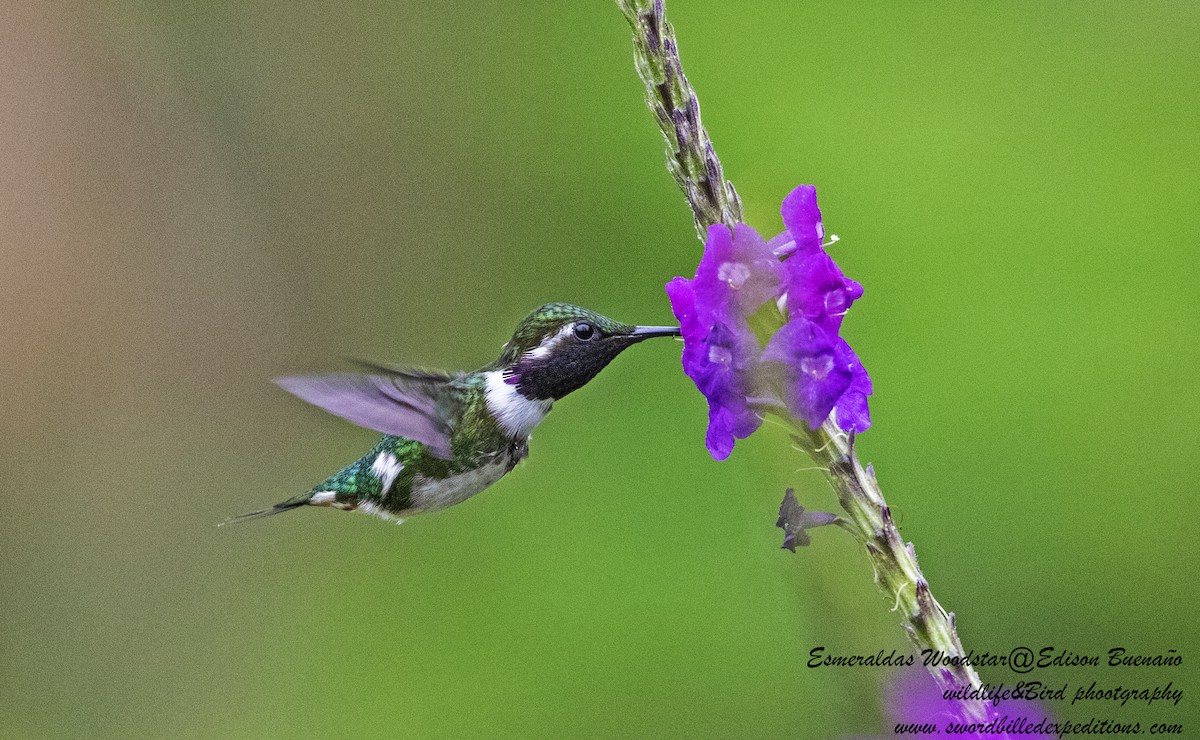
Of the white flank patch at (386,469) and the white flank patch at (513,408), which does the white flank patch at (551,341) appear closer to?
the white flank patch at (513,408)

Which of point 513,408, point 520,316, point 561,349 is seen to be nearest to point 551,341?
Answer: point 561,349

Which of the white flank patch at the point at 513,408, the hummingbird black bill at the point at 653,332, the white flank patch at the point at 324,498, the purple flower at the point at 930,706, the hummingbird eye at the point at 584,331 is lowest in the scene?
the purple flower at the point at 930,706

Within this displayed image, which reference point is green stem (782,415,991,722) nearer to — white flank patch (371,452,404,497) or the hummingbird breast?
the hummingbird breast

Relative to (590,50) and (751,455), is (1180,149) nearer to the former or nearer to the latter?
(751,455)

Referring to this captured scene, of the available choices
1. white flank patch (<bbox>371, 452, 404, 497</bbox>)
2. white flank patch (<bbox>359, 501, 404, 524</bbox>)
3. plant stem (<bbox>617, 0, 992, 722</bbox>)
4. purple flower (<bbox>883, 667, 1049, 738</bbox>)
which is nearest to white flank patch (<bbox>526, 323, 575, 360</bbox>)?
white flank patch (<bbox>371, 452, 404, 497</bbox>)

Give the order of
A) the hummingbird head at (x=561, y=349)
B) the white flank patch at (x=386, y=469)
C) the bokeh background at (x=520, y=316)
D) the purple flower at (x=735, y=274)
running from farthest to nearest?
the bokeh background at (x=520, y=316) → the white flank patch at (x=386, y=469) → the hummingbird head at (x=561, y=349) → the purple flower at (x=735, y=274)

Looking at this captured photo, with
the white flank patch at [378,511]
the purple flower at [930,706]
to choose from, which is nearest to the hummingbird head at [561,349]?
the white flank patch at [378,511]

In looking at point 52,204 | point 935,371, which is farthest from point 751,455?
point 52,204
